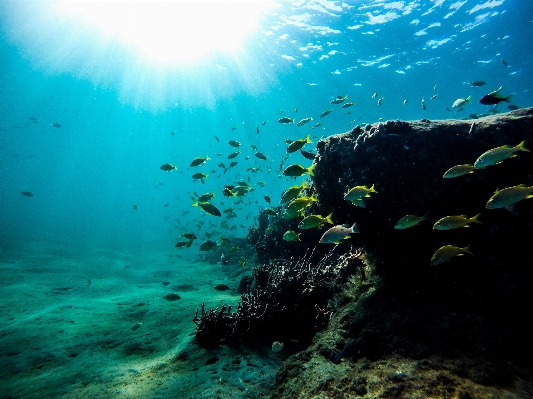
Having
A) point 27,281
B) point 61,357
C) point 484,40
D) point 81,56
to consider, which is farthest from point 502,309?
point 81,56

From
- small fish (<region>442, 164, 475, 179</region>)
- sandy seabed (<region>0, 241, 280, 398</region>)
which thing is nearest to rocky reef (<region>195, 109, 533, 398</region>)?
small fish (<region>442, 164, 475, 179</region>)

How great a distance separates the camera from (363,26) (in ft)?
62.1

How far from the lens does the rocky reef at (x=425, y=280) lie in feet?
8.16

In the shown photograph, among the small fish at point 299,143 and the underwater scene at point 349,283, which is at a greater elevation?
the small fish at point 299,143

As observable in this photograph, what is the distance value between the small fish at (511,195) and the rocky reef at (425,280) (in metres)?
0.65

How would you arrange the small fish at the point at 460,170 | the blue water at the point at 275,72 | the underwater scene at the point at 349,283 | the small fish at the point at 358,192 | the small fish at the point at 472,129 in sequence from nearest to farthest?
the underwater scene at the point at 349,283 → the small fish at the point at 460,170 → the small fish at the point at 358,192 → the small fish at the point at 472,129 → the blue water at the point at 275,72

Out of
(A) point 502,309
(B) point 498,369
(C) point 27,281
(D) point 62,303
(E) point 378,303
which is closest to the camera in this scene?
(B) point 498,369

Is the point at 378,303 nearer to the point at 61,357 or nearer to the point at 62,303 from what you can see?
the point at 61,357

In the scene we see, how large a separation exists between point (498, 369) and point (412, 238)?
2.05 meters

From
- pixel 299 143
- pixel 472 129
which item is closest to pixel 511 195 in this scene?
pixel 472 129

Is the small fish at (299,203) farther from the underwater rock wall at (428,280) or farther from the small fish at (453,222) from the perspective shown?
the small fish at (453,222)

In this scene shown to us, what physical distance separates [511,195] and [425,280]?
154 cm

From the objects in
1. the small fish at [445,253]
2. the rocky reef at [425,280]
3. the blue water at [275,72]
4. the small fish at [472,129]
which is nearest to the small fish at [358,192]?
the rocky reef at [425,280]

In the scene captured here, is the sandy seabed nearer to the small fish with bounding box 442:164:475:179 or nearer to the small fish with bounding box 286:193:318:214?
the small fish with bounding box 286:193:318:214
